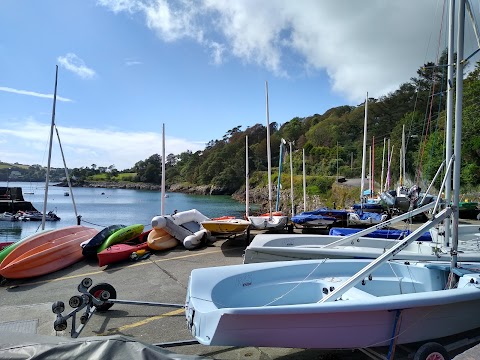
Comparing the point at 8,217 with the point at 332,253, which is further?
the point at 8,217

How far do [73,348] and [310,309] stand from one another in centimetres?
205

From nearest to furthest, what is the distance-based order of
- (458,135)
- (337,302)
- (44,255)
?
(337,302) → (458,135) → (44,255)

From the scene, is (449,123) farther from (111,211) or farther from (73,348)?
(111,211)

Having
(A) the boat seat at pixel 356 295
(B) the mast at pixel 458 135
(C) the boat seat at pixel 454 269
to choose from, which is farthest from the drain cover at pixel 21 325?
(B) the mast at pixel 458 135

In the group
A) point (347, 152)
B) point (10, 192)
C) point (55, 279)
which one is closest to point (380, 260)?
point (55, 279)

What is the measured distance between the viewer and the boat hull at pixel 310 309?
3137 millimetres

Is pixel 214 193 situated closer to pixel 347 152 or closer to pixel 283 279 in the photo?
pixel 347 152

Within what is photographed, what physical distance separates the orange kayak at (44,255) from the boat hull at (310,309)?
205 inches

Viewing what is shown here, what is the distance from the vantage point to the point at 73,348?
219cm

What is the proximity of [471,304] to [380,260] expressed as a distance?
1.20 metres

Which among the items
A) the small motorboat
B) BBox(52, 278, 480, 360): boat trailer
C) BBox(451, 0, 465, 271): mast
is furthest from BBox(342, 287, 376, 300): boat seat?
the small motorboat

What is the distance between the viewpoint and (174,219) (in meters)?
10.7

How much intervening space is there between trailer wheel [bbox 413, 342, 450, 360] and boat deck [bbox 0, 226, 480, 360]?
1.95ft

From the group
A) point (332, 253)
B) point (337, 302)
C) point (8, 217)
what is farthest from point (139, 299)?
point (8, 217)
